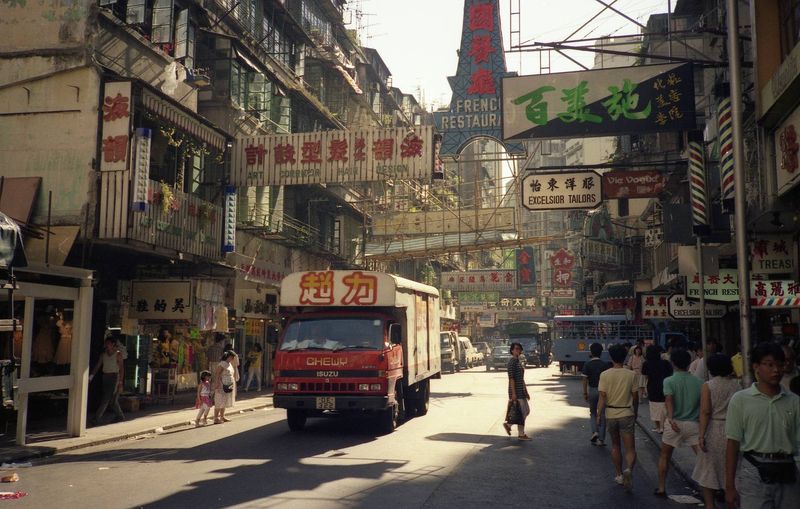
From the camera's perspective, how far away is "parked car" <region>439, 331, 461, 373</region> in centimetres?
4391

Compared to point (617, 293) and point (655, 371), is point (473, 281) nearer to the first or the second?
point (617, 293)

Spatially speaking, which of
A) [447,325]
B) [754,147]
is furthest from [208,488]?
[447,325]

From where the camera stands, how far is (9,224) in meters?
10.7

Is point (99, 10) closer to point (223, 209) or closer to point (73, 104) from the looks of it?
point (73, 104)

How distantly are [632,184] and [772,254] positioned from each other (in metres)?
4.56

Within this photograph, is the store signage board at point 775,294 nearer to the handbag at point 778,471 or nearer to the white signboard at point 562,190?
the white signboard at point 562,190

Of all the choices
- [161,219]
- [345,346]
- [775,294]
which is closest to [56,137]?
[161,219]

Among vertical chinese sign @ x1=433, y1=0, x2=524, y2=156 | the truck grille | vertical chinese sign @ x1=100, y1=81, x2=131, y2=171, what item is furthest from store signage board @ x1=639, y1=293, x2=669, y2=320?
vertical chinese sign @ x1=100, y1=81, x2=131, y2=171

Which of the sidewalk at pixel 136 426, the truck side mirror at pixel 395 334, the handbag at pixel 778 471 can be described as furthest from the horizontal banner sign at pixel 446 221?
the handbag at pixel 778 471

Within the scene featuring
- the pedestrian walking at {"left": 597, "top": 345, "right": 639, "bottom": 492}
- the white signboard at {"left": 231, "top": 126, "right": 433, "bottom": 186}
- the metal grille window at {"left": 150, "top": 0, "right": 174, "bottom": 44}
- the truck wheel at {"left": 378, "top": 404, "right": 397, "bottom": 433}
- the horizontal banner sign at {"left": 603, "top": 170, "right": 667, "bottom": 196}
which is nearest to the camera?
the pedestrian walking at {"left": 597, "top": 345, "right": 639, "bottom": 492}

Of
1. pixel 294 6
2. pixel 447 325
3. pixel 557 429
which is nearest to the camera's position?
pixel 557 429

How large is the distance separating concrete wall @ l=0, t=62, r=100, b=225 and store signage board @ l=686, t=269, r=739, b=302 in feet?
47.0

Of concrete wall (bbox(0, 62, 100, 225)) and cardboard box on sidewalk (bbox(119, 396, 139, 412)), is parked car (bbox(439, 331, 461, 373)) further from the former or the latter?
concrete wall (bbox(0, 62, 100, 225))

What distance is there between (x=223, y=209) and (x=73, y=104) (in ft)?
20.1
